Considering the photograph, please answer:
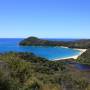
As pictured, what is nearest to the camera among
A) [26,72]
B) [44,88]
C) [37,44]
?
[44,88]

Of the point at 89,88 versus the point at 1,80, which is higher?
the point at 1,80

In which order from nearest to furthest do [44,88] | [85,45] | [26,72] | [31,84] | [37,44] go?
[44,88], [31,84], [26,72], [85,45], [37,44]

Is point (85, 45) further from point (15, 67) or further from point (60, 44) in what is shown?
point (15, 67)

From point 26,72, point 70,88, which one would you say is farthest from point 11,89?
point 26,72

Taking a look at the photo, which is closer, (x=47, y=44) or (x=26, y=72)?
(x=26, y=72)

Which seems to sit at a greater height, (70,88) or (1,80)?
(1,80)

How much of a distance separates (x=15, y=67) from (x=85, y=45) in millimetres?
103199

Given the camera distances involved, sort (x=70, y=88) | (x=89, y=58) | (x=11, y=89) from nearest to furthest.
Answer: (x=11, y=89) < (x=70, y=88) < (x=89, y=58)

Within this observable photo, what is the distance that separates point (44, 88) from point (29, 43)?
422 ft

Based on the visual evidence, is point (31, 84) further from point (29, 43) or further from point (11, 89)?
point (29, 43)

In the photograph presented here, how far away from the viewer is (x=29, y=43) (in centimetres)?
13825

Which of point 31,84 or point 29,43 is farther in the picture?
point 29,43

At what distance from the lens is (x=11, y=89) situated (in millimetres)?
8750

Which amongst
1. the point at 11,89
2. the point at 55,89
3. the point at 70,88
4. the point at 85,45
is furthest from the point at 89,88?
the point at 85,45
